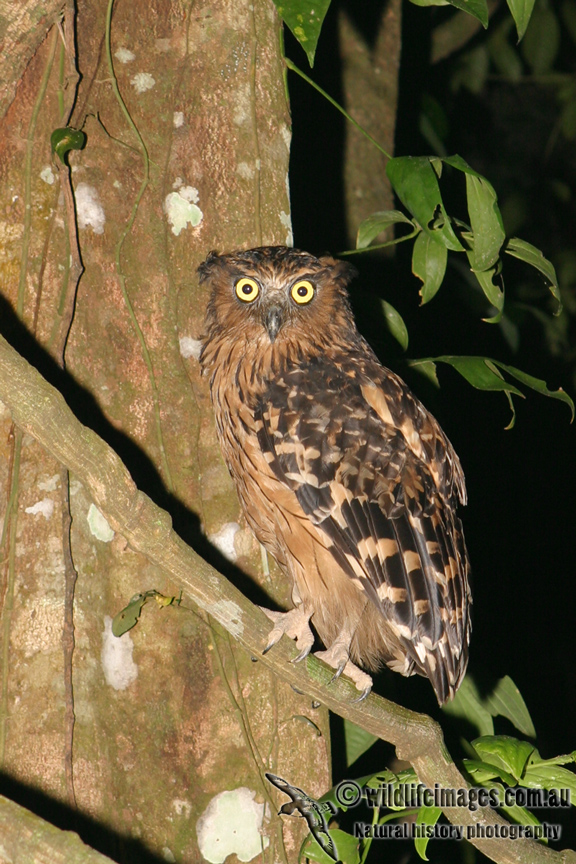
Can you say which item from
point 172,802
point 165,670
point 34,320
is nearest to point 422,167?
point 34,320

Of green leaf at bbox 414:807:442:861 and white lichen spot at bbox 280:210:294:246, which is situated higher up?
white lichen spot at bbox 280:210:294:246

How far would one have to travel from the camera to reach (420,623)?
7.52 feet

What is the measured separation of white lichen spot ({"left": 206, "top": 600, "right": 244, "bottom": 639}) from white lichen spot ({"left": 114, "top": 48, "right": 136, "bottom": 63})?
152 centimetres

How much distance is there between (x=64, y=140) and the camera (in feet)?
6.82

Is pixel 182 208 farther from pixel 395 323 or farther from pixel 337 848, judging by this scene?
pixel 337 848

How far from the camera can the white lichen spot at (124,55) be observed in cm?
229

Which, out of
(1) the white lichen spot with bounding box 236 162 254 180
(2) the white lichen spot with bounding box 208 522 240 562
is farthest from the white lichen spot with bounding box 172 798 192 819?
(1) the white lichen spot with bounding box 236 162 254 180

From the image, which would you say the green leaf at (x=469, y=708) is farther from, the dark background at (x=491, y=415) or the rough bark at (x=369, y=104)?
the rough bark at (x=369, y=104)

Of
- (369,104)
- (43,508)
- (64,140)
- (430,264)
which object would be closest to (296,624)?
(43,508)

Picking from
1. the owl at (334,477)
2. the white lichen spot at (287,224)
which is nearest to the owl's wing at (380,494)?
the owl at (334,477)

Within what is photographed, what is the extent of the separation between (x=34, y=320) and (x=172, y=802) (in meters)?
1.22

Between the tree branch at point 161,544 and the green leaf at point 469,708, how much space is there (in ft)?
2.94

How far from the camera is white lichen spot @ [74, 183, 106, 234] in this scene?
7.16ft

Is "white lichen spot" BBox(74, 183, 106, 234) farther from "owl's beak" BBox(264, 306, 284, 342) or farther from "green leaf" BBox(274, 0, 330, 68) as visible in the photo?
"green leaf" BBox(274, 0, 330, 68)
